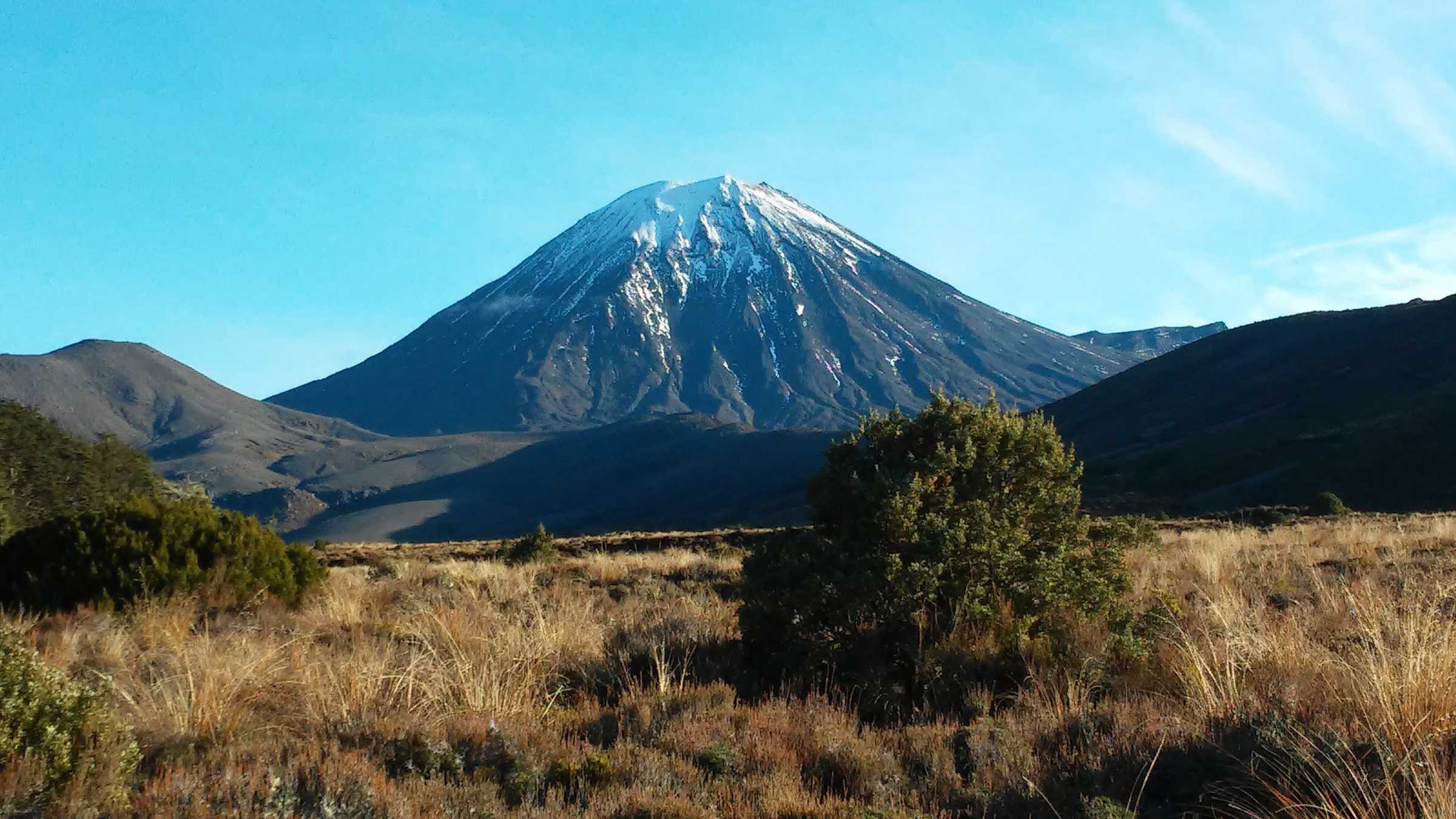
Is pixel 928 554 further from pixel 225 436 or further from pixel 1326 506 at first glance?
pixel 225 436

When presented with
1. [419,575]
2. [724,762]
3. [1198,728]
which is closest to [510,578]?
[419,575]

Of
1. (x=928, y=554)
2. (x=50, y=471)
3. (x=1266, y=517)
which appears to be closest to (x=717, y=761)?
(x=928, y=554)

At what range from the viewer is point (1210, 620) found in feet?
20.7

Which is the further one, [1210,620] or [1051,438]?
[1051,438]

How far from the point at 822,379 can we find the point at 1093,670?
192m

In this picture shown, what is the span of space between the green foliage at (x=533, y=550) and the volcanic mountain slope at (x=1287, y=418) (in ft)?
106

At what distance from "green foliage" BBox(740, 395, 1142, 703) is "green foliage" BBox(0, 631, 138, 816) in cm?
372

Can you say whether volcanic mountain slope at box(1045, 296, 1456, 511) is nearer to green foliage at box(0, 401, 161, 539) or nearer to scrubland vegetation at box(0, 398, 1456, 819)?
green foliage at box(0, 401, 161, 539)

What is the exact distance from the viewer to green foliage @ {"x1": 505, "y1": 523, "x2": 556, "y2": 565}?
2098cm

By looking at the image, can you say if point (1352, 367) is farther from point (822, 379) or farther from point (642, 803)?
point (822, 379)

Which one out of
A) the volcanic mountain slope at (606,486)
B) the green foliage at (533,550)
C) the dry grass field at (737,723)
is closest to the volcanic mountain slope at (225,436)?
the volcanic mountain slope at (606,486)

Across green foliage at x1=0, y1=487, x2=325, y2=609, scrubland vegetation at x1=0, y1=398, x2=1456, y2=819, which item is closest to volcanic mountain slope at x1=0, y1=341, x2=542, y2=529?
green foliage at x1=0, y1=487, x2=325, y2=609

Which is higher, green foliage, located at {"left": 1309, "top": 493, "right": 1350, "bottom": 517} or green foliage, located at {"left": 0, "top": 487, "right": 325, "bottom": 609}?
green foliage, located at {"left": 0, "top": 487, "right": 325, "bottom": 609}

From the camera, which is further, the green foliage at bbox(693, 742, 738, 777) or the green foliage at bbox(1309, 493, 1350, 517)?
the green foliage at bbox(1309, 493, 1350, 517)
